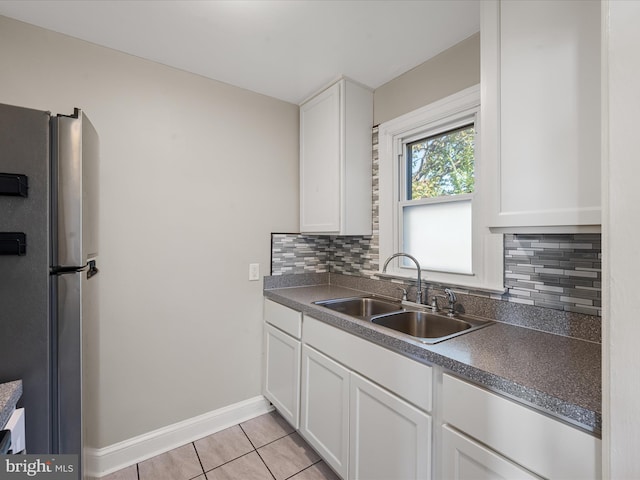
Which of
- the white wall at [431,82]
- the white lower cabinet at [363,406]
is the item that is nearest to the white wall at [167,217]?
the white lower cabinet at [363,406]

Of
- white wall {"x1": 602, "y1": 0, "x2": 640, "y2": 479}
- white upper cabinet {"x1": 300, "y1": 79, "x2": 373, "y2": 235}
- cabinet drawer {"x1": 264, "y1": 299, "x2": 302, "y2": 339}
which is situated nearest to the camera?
white wall {"x1": 602, "y1": 0, "x2": 640, "y2": 479}

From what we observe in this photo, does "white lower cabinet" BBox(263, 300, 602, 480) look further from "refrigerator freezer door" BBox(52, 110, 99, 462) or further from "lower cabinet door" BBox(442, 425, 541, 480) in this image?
"refrigerator freezer door" BBox(52, 110, 99, 462)

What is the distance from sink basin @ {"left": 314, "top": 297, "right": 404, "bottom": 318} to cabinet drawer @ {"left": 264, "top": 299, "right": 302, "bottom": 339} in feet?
0.68

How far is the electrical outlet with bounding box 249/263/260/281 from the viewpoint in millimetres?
2178

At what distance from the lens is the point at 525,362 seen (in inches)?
39.0

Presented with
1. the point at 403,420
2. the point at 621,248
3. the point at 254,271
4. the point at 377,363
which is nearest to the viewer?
the point at 621,248

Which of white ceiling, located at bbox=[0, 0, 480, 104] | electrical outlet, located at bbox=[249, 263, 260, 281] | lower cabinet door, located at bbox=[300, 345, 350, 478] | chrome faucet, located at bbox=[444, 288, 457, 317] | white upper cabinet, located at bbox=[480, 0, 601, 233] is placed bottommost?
lower cabinet door, located at bbox=[300, 345, 350, 478]

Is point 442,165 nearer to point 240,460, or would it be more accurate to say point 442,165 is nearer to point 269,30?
point 269,30

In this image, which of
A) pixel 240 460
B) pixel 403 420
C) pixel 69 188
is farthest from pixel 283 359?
pixel 69 188

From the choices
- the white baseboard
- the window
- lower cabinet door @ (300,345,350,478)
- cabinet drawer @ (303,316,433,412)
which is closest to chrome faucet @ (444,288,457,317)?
the window

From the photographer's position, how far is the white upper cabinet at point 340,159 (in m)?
2.01

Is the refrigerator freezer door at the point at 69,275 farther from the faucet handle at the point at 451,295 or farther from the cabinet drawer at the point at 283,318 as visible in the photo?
the faucet handle at the point at 451,295

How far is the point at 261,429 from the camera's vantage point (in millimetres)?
2037

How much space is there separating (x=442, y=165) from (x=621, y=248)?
1.35m
